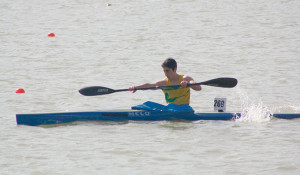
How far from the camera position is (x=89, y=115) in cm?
1107

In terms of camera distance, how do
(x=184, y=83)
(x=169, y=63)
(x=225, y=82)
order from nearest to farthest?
1. (x=184, y=83)
2. (x=169, y=63)
3. (x=225, y=82)

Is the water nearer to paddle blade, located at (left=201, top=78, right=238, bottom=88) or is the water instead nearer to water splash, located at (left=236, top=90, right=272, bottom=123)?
water splash, located at (left=236, top=90, right=272, bottom=123)

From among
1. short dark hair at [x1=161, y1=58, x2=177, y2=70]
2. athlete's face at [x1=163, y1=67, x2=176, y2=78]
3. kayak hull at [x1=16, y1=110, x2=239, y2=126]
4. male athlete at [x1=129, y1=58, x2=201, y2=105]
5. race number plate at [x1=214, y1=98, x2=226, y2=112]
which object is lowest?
kayak hull at [x1=16, y1=110, x2=239, y2=126]

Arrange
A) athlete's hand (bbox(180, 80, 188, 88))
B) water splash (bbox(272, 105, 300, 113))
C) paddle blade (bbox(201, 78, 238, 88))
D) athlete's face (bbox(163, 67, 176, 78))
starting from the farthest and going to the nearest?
water splash (bbox(272, 105, 300, 113)), paddle blade (bbox(201, 78, 238, 88)), athlete's face (bbox(163, 67, 176, 78)), athlete's hand (bbox(180, 80, 188, 88))

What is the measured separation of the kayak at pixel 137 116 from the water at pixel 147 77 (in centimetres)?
12

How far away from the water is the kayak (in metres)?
0.12

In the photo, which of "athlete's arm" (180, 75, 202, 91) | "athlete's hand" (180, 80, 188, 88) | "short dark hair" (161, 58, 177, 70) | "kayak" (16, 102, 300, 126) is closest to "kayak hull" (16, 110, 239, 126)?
"kayak" (16, 102, 300, 126)

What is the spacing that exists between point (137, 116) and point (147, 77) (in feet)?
16.5

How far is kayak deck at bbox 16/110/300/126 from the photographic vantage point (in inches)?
430

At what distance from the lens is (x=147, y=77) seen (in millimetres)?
16047

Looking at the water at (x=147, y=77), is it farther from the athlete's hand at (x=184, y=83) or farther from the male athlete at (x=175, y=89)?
the athlete's hand at (x=184, y=83)

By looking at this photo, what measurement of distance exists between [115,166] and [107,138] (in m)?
1.50

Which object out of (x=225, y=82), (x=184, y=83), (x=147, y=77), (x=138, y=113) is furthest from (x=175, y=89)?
(x=147, y=77)

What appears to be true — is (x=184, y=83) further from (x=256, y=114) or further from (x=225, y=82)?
(x=256, y=114)
